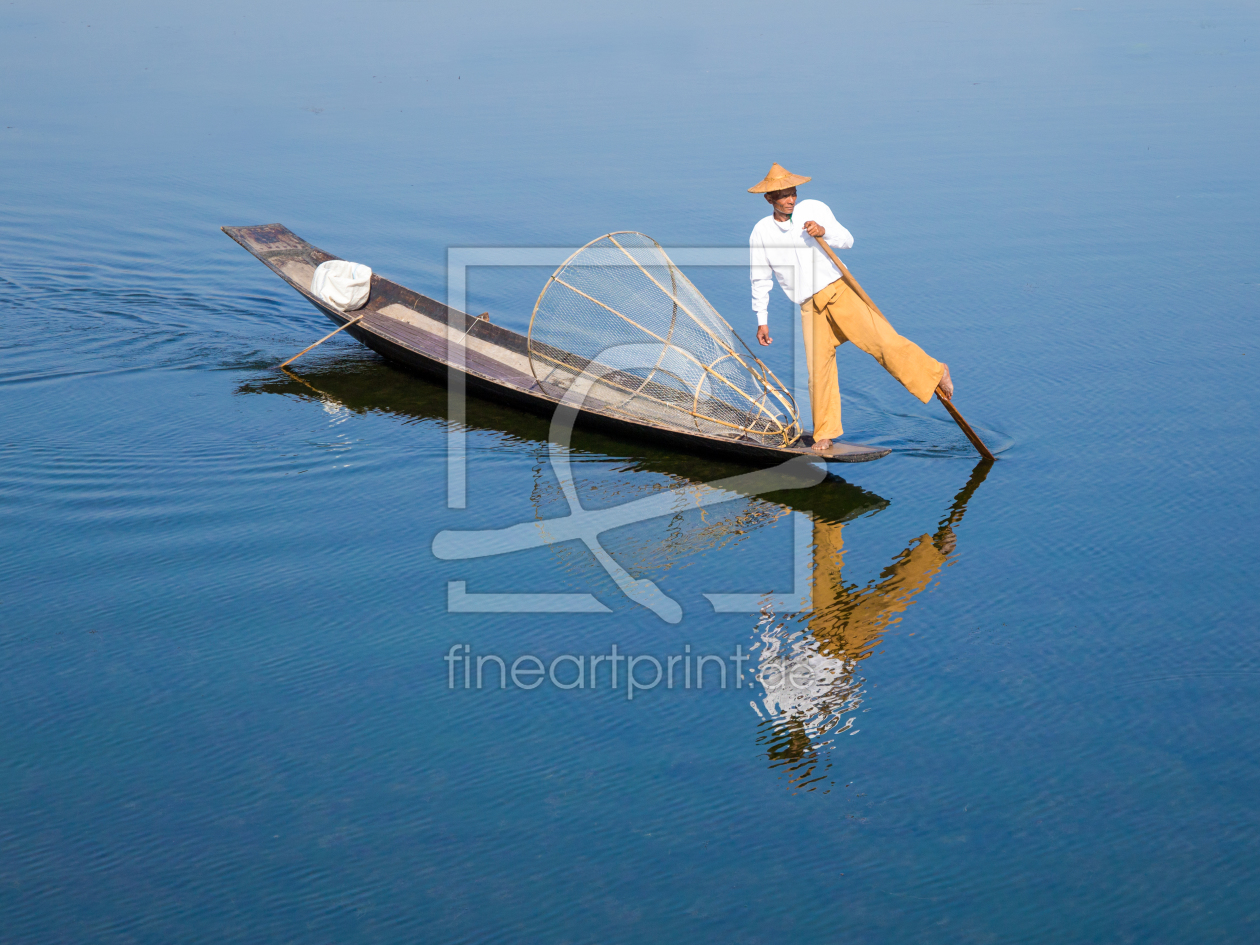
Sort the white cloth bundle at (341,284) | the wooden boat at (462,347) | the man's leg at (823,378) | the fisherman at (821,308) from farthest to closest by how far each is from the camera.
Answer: the white cloth bundle at (341,284) → the wooden boat at (462,347) → the man's leg at (823,378) → the fisherman at (821,308)

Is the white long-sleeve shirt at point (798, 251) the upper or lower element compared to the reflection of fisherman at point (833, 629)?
upper

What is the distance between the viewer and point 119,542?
606 centimetres

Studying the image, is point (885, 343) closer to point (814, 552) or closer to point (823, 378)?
point (823, 378)

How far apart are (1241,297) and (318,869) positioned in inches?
316

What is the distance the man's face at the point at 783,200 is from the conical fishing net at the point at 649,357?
0.82 m

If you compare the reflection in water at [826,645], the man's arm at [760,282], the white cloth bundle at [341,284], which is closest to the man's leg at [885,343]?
the man's arm at [760,282]

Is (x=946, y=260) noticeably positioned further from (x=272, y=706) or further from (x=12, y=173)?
(x=12, y=173)

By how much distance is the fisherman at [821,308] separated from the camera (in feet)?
20.4

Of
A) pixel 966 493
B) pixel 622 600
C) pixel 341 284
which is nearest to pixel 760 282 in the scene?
pixel 966 493

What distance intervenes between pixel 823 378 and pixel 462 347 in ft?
8.76

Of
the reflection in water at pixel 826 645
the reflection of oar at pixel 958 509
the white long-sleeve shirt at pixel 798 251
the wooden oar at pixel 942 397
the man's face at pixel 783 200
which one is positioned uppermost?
the man's face at pixel 783 200

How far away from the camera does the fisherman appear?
20.4 ft

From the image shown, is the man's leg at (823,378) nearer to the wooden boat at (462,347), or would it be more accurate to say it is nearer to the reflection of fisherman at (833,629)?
the wooden boat at (462,347)

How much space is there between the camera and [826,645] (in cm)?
530
